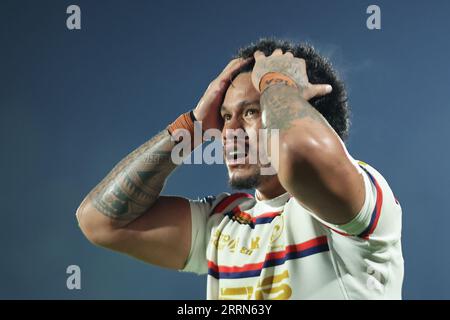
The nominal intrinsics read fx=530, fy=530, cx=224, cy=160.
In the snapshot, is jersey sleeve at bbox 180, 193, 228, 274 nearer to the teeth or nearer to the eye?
the teeth

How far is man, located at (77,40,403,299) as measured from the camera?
154 centimetres

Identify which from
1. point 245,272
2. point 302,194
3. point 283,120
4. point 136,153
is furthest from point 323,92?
point 136,153

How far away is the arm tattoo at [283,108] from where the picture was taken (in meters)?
1.60

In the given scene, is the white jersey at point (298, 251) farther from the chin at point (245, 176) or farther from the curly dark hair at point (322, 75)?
the curly dark hair at point (322, 75)

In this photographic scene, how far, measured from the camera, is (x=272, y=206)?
2168 mm

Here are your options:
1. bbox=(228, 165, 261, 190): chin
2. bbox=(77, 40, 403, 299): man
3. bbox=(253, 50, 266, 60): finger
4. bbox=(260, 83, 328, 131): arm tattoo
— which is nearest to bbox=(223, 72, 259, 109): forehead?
bbox=(77, 40, 403, 299): man

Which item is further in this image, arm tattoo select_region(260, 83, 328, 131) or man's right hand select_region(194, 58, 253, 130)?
man's right hand select_region(194, 58, 253, 130)

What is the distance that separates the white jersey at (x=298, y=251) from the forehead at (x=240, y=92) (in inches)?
17.2

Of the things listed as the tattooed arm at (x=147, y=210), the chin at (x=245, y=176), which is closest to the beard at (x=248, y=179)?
Answer: the chin at (x=245, y=176)

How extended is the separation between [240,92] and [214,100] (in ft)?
0.46

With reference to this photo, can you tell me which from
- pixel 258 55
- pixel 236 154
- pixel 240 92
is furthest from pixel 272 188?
pixel 258 55

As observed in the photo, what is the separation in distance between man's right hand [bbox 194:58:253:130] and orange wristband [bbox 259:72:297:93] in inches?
16.8

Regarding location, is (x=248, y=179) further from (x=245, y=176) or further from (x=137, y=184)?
(x=137, y=184)
